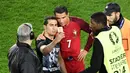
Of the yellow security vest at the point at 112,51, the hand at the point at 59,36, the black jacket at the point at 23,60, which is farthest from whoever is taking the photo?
the hand at the point at 59,36

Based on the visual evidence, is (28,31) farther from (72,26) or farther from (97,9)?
(97,9)

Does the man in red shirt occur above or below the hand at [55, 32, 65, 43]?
below

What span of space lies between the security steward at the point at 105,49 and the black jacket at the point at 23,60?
0.89m

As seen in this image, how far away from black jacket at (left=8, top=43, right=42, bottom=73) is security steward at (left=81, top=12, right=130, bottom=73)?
0.89m

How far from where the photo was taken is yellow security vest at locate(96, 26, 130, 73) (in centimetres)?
646

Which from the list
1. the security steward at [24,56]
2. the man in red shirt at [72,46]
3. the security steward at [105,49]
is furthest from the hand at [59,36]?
the security steward at [24,56]

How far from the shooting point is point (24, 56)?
5.92 metres

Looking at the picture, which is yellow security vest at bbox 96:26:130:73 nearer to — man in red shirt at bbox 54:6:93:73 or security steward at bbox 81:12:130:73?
security steward at bbox 81:12:130:73

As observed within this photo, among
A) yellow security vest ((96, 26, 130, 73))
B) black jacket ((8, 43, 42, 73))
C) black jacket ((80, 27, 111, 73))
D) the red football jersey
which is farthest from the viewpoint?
the red football jersey

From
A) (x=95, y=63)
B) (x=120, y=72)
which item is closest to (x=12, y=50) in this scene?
(x=95, y=63)

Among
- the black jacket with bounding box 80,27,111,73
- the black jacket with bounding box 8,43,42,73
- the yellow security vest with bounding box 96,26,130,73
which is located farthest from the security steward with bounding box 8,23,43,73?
the yellow security vest with bounding box 96,26,130,73

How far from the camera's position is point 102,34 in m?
6.49

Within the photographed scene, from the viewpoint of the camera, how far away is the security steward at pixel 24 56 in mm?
5867

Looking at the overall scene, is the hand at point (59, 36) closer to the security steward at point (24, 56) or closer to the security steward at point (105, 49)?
the security steward at point (105, 49)
